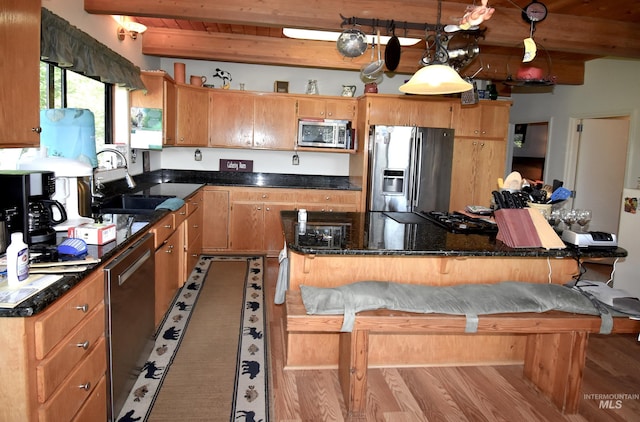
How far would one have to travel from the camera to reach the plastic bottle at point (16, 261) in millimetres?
1488

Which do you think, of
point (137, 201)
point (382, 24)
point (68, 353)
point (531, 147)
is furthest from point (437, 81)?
point (531, 147)

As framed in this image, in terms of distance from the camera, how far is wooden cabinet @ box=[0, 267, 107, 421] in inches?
53.5

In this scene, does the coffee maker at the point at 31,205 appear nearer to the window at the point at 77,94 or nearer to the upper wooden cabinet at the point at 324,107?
the window at the point at 77,94

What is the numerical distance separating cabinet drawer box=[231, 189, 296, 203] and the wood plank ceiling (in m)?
1.47

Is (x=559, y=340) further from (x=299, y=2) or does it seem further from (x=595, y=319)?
(x=299, y=2)

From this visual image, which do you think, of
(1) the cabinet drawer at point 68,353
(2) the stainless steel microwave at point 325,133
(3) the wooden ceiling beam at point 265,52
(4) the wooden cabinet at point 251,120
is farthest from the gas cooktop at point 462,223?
(4) the wooden cabinet at point 251,120

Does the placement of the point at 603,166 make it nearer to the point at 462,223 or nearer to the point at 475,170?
the point at 475,170

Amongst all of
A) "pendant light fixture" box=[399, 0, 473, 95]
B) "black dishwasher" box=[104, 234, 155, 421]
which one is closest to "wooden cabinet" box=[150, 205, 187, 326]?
"black dishwasher" box=[104, 234, 155, 421]

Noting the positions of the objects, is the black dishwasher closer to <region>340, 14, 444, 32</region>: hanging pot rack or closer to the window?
the window

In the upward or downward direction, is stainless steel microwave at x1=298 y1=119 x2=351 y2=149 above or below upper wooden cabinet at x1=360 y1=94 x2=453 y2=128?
below

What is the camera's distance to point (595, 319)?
2305 millimetres

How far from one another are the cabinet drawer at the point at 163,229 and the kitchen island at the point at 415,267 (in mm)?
817

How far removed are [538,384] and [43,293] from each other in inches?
99.0

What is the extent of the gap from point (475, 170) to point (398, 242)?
3419 millimetres
